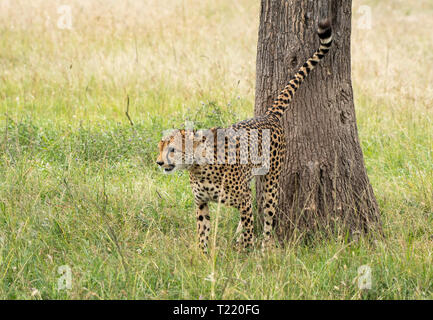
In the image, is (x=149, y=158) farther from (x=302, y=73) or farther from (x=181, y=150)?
(x=302, y=73)

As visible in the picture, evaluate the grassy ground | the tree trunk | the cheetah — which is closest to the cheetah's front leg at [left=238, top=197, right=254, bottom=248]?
the cheetah

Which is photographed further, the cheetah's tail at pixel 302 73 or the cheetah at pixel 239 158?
the cheetah's tail at pixel 302 73

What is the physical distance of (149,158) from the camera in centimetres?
520

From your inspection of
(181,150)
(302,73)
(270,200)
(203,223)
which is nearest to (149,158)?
(203,223)

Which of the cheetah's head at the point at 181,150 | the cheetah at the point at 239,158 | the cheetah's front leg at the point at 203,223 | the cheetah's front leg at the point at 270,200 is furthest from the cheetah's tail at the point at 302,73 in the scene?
the cheetah's front leg at the point at 203,223

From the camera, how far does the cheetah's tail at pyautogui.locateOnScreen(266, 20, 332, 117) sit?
354cm

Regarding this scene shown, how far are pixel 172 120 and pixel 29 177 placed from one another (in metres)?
1.79

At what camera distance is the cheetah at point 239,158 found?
3.42 meters

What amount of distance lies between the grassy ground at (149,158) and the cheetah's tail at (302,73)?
905mm

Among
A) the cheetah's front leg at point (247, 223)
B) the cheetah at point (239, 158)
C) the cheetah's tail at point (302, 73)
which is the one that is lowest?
the cheetah's front leg at point (247, 223)

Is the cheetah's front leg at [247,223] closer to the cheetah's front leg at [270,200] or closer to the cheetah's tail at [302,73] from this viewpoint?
the cheetah's front leg at [270,200]

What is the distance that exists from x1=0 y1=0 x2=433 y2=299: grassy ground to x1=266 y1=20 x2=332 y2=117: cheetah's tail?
2.97 ft
